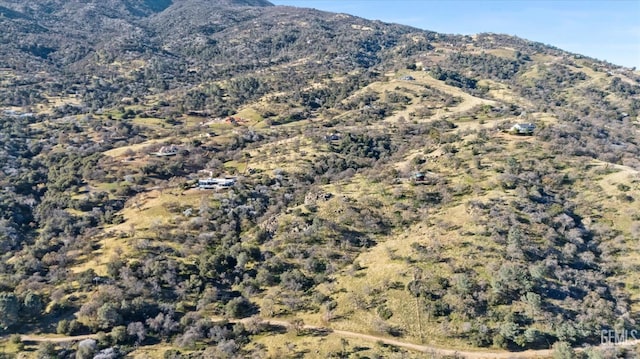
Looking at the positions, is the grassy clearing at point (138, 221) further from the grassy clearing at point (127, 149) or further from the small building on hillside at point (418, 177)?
the small building on hillside at point (418, 177)

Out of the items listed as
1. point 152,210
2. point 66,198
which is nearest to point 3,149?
point 66,198

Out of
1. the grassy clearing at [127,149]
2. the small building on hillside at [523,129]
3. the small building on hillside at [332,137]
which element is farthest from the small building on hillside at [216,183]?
the small building on hillside at [523,129]

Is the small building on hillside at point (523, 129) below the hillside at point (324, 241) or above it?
above

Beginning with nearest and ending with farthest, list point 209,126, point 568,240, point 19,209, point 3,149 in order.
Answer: point 568,240, point 19,209, point 3,149, point 209,126

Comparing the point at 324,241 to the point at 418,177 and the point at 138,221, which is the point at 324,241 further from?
the point at 138,221

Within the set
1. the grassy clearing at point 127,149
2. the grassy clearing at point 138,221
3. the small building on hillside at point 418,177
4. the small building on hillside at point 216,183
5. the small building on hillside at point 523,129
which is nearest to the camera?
the grassy clearing at point 138,221

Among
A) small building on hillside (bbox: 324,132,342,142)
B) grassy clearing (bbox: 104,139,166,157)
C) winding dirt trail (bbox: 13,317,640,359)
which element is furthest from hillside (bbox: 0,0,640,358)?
grassy clearing (bbox: 104,139,166,157)

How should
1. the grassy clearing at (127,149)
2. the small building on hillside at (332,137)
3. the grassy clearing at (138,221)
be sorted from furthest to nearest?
the small building on hillside at (332,137) < the grassy clearing at (127,149) < the grassy clearing at (138,221)

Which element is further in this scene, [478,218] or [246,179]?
[246,179]

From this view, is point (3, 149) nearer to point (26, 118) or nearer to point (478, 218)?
point (26, 118)

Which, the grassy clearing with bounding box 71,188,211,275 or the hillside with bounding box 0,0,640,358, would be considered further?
the grassy clearing with bounding box 71,188,211,275

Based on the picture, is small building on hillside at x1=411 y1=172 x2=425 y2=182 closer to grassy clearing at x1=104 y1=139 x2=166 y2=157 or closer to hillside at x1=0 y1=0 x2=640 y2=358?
hillside at x1=0 y1=0 x2=640 y2=358
